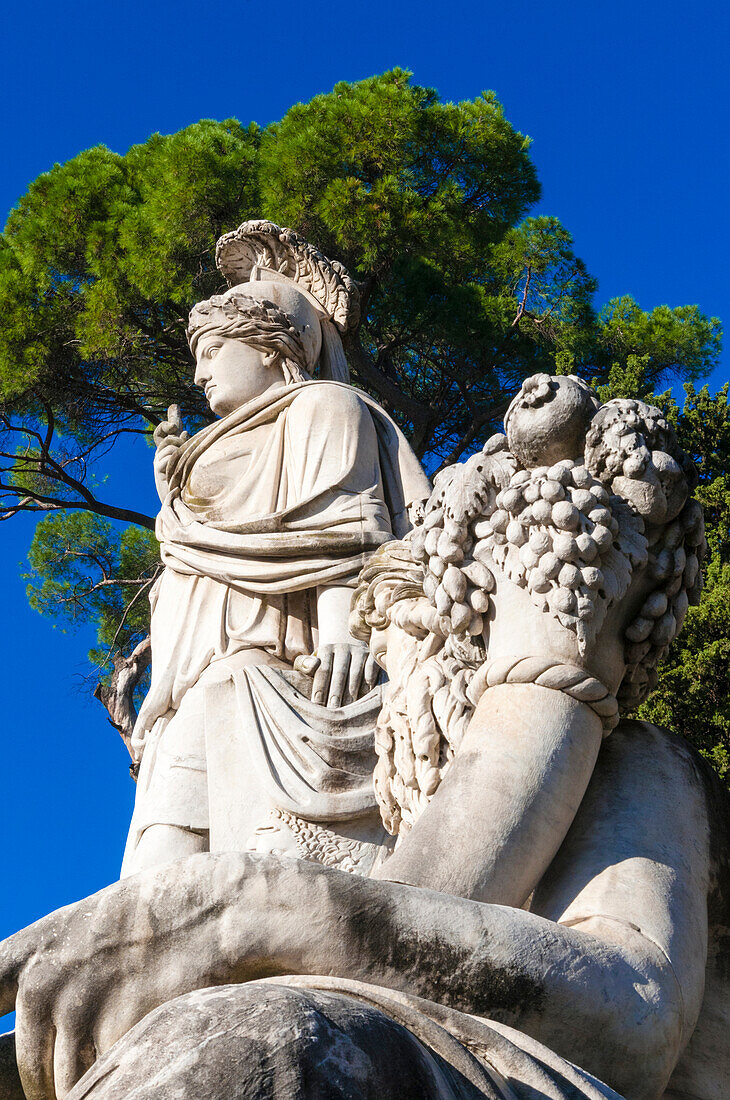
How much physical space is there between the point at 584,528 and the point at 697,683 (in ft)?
17.9

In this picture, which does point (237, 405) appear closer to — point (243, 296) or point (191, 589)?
point (243, 296)

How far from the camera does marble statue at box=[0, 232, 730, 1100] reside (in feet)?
5.39

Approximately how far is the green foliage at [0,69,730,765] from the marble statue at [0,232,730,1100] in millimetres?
7534

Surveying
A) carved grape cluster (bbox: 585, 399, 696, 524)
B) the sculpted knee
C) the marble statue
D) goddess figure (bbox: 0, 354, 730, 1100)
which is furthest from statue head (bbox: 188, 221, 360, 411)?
the sculpted knee

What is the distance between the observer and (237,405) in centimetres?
549

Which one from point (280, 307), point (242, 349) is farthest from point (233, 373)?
point (280, 307)

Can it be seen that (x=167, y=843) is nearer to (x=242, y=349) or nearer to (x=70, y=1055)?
(x=242, y=349)

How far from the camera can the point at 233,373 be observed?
5.48 meters

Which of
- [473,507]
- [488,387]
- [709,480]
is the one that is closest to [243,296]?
[473,507]

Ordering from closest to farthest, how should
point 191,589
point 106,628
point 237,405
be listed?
point 191,589 → point 237,405 → point 106,628

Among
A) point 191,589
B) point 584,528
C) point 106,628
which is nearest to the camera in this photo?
point 584,528

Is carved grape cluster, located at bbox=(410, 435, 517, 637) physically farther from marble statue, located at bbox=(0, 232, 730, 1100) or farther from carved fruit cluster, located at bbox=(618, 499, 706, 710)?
carved fruit cluster, located at bbox=(618, 499, 706, 710)

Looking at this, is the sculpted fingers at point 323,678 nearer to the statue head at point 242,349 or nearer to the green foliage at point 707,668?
the statue head at point 242,349

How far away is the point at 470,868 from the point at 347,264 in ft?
30.5
